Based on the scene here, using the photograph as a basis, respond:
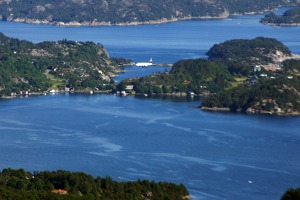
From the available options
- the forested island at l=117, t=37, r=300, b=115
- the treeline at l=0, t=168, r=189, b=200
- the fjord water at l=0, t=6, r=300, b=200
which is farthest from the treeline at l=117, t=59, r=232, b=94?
the treeline at l=0, t=168, r=189, b=200

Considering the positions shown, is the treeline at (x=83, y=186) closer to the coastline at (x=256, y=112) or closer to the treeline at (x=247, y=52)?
the coastline at (x=256, y=112)

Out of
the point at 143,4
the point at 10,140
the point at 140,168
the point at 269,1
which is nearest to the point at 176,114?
the point at 10,140

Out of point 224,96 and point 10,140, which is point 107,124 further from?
point 224,96

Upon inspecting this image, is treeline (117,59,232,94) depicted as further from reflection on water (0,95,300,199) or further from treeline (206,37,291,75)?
treeline (206,37,291,75)

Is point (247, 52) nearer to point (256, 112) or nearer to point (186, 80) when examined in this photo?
point (186, 80)

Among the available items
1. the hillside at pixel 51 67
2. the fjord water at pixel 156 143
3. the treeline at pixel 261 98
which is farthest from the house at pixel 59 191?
the hillside at pixel 51 67
